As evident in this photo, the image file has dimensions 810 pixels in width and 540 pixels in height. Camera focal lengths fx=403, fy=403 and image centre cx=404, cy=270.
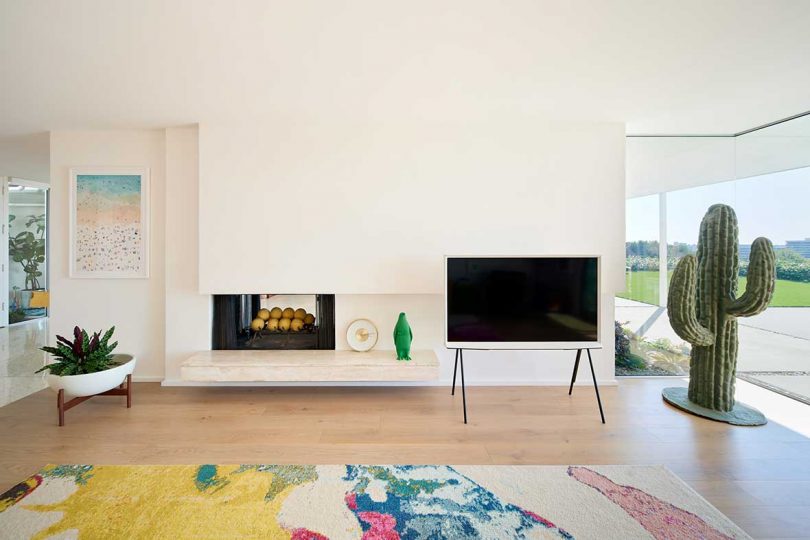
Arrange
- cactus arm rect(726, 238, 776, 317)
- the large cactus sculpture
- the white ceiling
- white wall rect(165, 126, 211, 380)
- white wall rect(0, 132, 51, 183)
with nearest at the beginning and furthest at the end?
the white ceiling, cactus arm rect(726, 238, 776, 317), the large cactus sculpture, white wall rect(165, 126, 211, 380), white wall rect(0, 132, 51, 183)

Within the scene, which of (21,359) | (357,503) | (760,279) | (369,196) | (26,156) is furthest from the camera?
(26,156)

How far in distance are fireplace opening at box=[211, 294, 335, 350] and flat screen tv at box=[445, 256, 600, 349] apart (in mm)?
1239

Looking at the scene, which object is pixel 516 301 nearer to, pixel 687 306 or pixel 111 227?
pixel 687 306

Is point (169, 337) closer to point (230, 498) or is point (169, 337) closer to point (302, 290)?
point (302, 290)

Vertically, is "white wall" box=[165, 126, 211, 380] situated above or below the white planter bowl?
above

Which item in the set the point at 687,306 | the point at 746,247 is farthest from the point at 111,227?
the point at 746,247

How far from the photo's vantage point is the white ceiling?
1.91 metres

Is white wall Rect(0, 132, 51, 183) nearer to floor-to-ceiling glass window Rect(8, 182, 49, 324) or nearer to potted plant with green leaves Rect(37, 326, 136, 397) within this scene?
floor-to-ceiling glass window Rect(8, 182, 49, 324)

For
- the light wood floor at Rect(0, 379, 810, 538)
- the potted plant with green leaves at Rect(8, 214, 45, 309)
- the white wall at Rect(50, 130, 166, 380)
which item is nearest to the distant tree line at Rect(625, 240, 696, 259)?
the light wood floor at Rect(0, 379, 810, 538)

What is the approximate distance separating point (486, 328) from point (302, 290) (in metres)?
1.56

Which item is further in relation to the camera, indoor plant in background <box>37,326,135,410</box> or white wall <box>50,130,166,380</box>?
white wall <box>50,130,166,380</box>

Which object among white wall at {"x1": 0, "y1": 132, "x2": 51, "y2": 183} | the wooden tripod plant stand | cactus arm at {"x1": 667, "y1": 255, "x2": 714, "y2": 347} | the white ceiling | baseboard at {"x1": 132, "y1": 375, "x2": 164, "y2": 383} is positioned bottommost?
baseboard at {"x1": 132, "y1": 375, "x2": 164, "y2": 383}

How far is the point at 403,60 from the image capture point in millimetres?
2365

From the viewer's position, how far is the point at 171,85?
2.69 m
